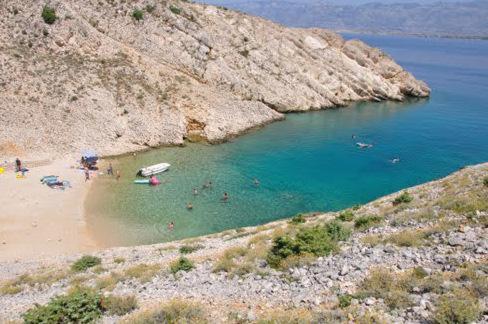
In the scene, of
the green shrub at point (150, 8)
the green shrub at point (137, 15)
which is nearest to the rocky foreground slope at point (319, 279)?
the green shrub at point (137, 15)

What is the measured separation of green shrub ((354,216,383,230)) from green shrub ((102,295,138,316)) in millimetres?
13438

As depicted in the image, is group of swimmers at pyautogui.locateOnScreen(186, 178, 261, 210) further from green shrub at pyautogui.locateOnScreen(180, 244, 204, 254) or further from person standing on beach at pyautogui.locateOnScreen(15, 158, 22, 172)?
person standing on beach at pyautogui.locateOnScreen(15, 158, 22, 172)

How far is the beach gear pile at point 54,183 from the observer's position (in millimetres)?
45425

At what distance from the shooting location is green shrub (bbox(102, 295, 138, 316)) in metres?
16.4

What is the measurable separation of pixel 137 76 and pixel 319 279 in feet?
184

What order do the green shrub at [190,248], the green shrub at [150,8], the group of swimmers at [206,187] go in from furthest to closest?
the green shrub at [150,8] < the group of swimmers at [206,187] < the green shrub at [190,248]

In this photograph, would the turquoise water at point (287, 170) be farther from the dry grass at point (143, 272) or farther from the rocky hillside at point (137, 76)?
the dry grass at point (143, 272)

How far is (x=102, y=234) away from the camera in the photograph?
37.1 meters

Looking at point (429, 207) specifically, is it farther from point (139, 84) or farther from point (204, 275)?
point (139, 84)

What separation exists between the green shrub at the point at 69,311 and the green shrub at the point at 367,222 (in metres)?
14.9

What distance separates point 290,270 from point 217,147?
43.5 m

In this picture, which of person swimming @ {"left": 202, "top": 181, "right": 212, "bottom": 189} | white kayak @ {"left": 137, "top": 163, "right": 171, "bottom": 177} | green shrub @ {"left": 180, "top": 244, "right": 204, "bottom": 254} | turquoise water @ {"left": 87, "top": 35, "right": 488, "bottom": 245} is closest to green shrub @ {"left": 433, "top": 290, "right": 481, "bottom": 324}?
green shrub @ {"left": 180, "top": 244, "right": 204, "bottom": 254}

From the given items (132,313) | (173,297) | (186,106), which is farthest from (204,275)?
(186,106)

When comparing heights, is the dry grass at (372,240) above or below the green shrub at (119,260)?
above
